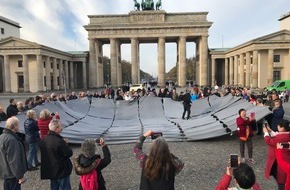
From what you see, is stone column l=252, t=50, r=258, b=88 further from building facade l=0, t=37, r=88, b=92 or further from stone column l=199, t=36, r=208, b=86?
building facade l=0, t=37, r=88, b=92

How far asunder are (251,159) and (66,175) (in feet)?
18.1

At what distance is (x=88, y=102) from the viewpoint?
19.2 metres

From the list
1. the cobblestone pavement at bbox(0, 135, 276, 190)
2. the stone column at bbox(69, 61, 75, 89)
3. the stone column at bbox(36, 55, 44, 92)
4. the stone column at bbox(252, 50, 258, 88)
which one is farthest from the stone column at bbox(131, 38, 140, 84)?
the cobblestone pavement at bbox(0, 135, 276, 190)

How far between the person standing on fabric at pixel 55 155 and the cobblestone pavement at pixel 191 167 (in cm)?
164

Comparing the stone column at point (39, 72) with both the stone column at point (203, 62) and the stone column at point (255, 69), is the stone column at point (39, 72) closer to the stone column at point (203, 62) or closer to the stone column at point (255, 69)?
the stone column at point (203, 62)

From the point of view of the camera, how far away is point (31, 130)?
828cm

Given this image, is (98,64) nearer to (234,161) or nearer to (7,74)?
(7,74)

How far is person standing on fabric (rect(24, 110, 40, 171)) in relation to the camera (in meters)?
8.20

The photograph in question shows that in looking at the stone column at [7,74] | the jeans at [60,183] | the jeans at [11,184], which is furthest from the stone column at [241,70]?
the jeans at [11,184]

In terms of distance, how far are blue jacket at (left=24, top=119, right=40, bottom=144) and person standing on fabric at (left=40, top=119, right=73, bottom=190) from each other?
10.9ft

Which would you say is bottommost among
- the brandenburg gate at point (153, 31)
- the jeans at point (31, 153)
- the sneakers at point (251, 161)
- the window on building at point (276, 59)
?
the sneakers at point (251, 161)

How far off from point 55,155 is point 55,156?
2cm

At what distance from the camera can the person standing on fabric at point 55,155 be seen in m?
5.06

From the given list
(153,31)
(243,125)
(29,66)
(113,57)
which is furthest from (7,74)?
(243,125)
